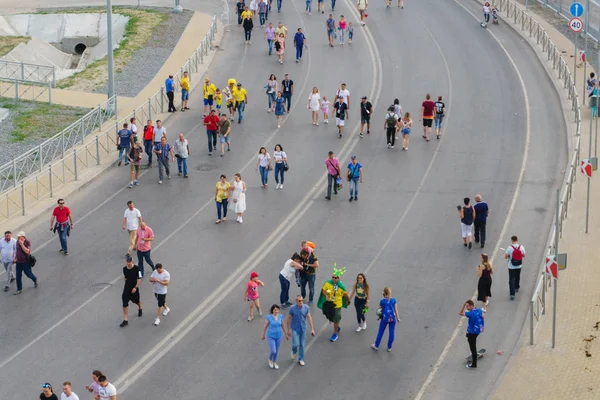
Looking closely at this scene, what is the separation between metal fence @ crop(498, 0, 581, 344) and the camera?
2453 centimetres

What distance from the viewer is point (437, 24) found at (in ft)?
167

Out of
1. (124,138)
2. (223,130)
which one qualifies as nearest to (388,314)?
(223,130)

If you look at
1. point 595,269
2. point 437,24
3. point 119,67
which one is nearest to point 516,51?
point 437,24

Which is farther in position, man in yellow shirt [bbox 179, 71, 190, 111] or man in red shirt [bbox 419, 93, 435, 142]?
man in yellow shirt [bbox 179, 71, 190, 111]

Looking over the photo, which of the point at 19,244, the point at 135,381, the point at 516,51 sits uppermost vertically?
the point at 516,51

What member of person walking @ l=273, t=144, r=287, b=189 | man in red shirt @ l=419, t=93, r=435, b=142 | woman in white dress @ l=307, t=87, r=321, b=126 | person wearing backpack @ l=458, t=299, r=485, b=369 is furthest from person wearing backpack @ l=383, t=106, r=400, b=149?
person wearing backpack @ l=458, t=299, r=485, b=369

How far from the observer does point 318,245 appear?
28.2 metres

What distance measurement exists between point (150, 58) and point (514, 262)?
79.3 ft

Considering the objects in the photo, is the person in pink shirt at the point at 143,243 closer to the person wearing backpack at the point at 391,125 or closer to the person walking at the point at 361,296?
the person walking at the point at 361,296

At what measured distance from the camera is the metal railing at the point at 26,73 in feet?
142

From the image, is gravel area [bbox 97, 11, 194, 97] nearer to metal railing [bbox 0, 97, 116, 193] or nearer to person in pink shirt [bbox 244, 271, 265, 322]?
metal railing [bbox 0, 97, 116, 193]

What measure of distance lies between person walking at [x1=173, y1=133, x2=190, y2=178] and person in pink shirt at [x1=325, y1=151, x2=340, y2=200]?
4.05 metres

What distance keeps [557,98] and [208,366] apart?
2226 centimetres

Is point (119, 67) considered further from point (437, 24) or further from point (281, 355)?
point (281, 355)
